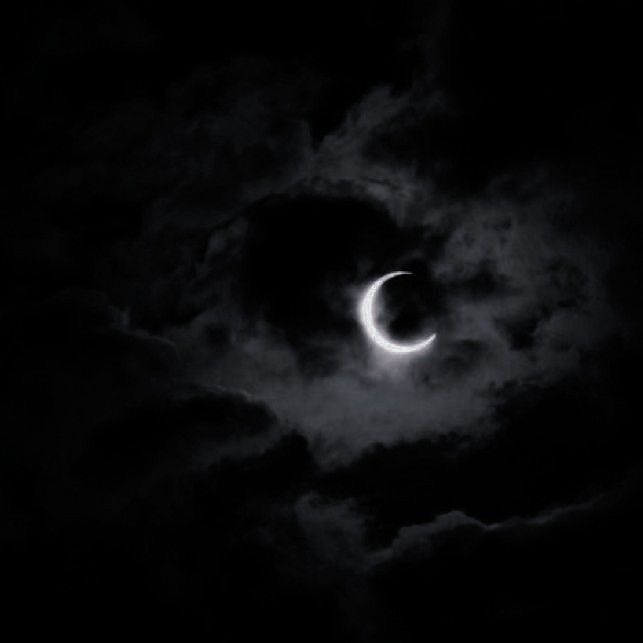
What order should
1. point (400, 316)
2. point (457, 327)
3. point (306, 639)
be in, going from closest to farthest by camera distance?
1. point (400, 316)
2. point (457, 327)
3. point (306, 639)

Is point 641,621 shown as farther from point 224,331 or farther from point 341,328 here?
point 224,331

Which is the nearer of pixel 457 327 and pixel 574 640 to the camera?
pixel 457 327

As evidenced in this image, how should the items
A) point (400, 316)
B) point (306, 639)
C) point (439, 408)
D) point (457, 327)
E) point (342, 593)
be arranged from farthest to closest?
point (306, 639)
point (342, 593)
point (439, 408)
point (457, 327)
point (400, 316)

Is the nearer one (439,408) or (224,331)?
(224,331)

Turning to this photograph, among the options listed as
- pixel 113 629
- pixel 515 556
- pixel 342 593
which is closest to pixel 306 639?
pixel 342 593

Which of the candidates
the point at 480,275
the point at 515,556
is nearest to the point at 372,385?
the point at 480,275

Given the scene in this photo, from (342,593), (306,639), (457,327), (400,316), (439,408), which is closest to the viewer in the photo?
(400,316)

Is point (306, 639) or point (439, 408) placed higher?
point (439, 408)

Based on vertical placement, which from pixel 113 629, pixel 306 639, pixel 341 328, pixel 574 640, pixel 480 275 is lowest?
pixel 113 629

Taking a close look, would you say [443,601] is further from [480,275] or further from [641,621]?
[480,275]
